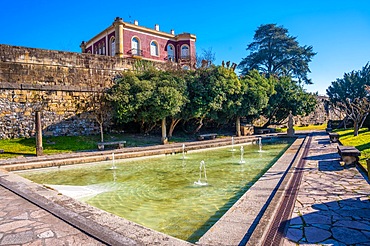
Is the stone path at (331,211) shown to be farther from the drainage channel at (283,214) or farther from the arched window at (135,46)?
the arched window at (135,46)

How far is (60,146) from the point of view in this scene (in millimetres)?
12758

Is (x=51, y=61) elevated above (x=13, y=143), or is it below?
above

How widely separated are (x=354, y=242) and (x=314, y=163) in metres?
4.80

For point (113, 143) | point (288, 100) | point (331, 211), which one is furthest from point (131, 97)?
point (288, 100)

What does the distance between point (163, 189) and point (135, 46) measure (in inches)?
909

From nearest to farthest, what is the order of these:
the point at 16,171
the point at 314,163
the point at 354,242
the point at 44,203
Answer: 1. the point at 354,242
2. the point at 44,203
3. the point at 314,163
4. the point at 16,171

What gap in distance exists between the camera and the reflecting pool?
4.12 meters

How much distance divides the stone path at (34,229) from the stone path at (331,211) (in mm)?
2282

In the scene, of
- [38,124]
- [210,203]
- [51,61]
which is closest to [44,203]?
[210,203]

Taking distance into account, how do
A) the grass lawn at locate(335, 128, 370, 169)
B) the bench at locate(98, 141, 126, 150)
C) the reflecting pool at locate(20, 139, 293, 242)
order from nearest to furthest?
1. the reflecting pool at locate(20, 139, 293, 242)
2. the grass lawn at locate(335, 128, 370, 169)
3. the bench at locate(98, 141, 126, 150)

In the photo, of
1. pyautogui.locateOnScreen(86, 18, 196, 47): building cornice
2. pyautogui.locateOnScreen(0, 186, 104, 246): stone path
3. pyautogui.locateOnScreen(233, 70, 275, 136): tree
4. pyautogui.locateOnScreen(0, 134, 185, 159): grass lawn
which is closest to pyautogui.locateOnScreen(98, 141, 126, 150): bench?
pyautogui.locateOnScreen(0, 134, 185, 159): grass lawn

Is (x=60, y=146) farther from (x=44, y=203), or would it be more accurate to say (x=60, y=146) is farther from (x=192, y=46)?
(x=192, y=46)

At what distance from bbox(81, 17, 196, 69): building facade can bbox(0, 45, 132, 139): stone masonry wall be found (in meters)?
8.96

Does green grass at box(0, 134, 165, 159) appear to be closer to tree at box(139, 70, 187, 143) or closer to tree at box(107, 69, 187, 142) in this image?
tree at box(107, 69, 187, 142)
